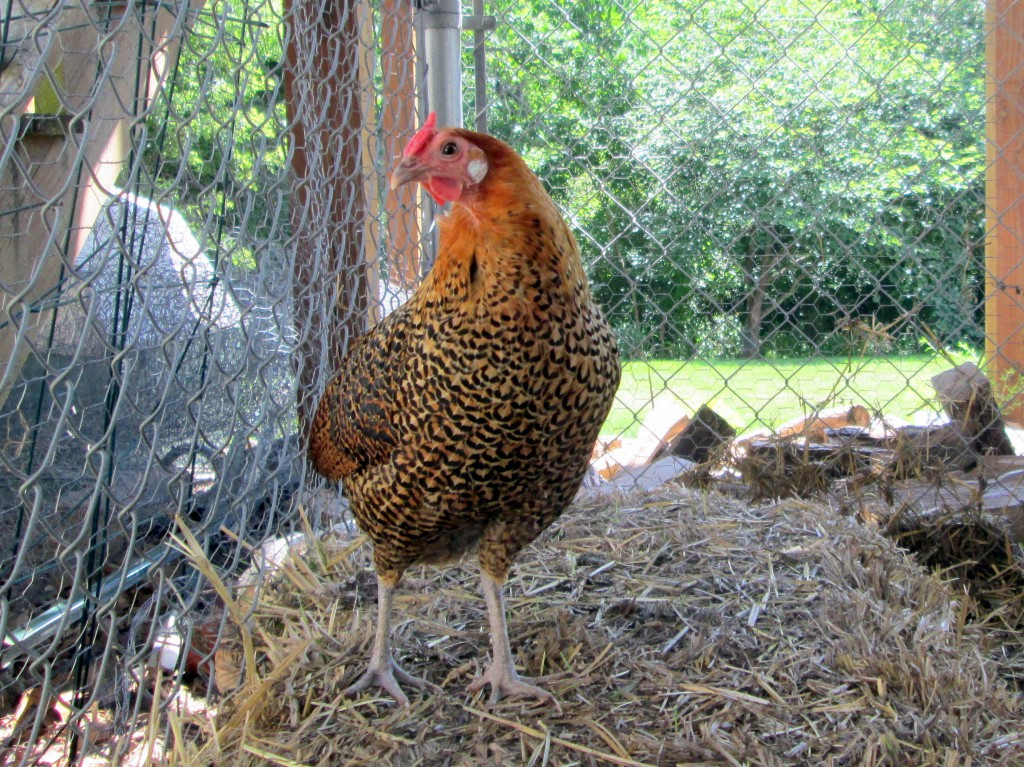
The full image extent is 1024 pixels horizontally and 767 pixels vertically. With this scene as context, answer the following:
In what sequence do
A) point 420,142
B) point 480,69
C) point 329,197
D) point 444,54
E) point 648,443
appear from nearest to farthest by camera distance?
1. point 420,142
2. point 329,197
3. point 444,54
4. point 480,69
5. point 648,443

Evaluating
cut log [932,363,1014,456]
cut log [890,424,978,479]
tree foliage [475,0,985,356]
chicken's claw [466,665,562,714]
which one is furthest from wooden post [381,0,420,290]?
cut log [932,363,1014,456]

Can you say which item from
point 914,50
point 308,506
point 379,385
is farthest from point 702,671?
point 914,50

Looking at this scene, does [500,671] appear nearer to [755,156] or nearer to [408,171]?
[408,171]

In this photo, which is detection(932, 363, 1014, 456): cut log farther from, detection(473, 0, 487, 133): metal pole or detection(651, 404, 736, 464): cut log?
detection(473, 0, 487, 133): metal pole

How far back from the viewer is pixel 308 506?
9.76 ft

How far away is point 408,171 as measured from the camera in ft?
5.66

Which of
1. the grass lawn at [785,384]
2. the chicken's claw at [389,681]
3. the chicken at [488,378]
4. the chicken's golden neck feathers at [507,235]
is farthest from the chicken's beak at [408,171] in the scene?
the grass lawn at [785,384]

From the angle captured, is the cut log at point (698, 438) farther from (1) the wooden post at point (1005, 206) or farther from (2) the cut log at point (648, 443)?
(1) the wooden post at point (1005, 206)

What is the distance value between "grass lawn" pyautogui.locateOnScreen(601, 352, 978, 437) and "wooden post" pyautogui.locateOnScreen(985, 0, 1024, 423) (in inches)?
8.1

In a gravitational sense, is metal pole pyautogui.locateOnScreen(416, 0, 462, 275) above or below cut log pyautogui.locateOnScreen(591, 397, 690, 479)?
above

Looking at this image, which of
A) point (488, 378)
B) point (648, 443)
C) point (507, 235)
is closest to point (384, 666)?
point (488, 378)

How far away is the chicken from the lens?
1.62m

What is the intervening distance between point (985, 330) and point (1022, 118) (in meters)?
0.91

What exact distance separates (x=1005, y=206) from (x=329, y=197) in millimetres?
2958
